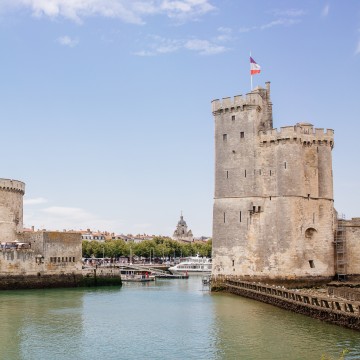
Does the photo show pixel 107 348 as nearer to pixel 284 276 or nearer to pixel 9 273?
pixel 284 276

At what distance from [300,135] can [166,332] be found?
23.1m

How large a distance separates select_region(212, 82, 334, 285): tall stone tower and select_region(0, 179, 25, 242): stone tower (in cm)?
2515

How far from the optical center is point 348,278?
45375 millimetres

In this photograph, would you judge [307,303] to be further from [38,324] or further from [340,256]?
[340,256]

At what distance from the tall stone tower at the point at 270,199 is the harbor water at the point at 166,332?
19.0 feet

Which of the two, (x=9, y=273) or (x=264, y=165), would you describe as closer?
(x=264, y=165)

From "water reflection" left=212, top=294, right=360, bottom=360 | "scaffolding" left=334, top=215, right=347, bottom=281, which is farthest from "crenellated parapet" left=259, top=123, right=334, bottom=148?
"water reflection" left=212, top=294, right=360, bottom=360

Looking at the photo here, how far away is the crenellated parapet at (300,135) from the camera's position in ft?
147

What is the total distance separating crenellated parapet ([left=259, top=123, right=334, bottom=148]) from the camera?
44.7 meters

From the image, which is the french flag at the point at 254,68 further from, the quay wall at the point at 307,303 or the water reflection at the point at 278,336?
the water reflection at the point at 278,336

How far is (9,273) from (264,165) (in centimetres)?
2377

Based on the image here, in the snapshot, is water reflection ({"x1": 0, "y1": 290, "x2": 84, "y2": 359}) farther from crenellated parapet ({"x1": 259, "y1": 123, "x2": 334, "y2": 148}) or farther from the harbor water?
crenellated parapet ({"x1": 259, "y1": 123, "x2": 334, "y2": 148})

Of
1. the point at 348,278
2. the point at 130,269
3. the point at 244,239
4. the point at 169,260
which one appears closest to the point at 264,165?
the point at 244,239

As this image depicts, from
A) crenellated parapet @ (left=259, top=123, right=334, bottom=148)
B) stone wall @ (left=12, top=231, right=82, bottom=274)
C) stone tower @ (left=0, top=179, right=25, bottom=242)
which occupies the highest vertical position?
crenellated parapet @ (left=259, top=123, right=334, bottom=148)
